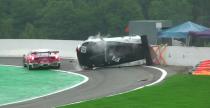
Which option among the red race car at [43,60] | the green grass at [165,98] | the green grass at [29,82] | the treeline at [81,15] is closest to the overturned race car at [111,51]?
the red race car at [43,60]

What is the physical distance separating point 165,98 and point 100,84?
842cm

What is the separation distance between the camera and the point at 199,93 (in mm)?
20094

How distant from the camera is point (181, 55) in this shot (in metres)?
36.8

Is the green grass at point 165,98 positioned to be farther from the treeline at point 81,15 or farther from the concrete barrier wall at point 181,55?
the treeline at point 81,15

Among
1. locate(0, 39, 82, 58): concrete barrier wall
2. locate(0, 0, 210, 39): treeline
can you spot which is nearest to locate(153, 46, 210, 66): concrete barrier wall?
locate(0, 39, 82, 58): concrete barrier wall

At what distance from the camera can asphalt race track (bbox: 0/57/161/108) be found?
21266 millimetres

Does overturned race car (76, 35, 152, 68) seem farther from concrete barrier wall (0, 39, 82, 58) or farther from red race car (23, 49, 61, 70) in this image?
concrete barrier wall (0, 39, 82, 58)

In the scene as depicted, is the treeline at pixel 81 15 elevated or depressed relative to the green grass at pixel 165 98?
elevated

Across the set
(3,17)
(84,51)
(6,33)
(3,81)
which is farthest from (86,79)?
(3,17)

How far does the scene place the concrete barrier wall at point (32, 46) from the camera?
48.5 meters

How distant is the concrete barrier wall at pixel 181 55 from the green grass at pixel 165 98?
12472mm

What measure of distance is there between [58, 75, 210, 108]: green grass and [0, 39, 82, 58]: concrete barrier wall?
A: 84.1 feet

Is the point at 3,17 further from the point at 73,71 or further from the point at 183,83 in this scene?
the point at 183,83

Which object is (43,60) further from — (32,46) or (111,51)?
(32,46)
